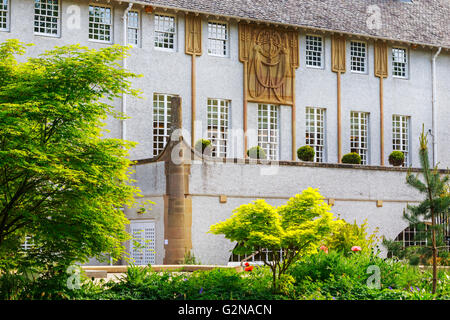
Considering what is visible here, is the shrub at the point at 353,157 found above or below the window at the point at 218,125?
below

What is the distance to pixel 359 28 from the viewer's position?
33719mm

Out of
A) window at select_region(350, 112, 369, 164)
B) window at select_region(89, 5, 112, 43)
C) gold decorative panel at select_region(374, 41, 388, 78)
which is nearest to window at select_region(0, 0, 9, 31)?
Answer: window at select_region(89, 5, 112, 43)

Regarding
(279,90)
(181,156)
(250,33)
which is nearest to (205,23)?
(250,33)

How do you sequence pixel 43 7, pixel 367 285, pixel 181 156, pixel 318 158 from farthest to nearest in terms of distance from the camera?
pixel 318 158 → pixel 43 7 → pixel 181 156 → pixel 367 285

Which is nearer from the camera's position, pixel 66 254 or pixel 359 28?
pixel 66 254

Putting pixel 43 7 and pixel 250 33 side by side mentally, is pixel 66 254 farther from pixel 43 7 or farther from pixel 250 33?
pixel 250 33

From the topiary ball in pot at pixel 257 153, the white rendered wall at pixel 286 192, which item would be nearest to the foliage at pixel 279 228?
the white rendered wall at pixel 286 192

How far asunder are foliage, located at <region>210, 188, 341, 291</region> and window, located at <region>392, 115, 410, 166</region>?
794 inches

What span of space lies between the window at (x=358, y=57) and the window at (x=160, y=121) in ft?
31.5

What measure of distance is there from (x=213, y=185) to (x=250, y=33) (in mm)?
9583

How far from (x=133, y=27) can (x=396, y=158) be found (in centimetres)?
1297

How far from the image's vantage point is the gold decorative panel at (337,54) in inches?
1326

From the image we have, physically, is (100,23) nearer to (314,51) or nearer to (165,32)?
(165,32)

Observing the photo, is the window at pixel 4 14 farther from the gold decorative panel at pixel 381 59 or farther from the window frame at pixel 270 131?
the gold decorative panel at pixel 381 59
